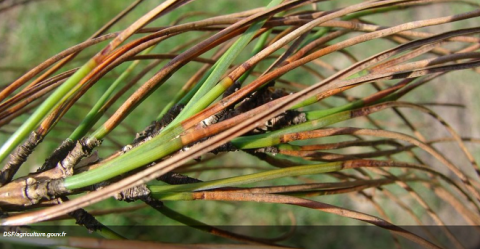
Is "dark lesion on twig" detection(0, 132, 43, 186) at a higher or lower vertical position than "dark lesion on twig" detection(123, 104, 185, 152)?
lower

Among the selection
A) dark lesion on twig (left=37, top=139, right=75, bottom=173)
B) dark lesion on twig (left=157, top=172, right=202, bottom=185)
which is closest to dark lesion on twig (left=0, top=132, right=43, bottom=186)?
dark lesion on twig (left=37, top=139, right=75, bottom=173)

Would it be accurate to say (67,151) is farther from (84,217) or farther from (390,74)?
(390,74)

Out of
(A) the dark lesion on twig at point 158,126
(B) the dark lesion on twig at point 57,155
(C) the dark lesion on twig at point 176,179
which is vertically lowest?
(C) the dark lesion on twig at point 176,179

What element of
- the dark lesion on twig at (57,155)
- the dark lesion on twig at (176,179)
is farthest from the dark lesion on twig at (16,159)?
the dark lesion on twig at (176,179)

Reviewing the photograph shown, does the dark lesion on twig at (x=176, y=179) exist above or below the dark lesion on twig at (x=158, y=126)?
below

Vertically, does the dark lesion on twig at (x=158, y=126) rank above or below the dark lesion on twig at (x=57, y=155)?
above

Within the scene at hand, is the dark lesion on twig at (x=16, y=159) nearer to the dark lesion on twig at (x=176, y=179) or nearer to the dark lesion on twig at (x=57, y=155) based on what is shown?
the dark lesion on twig at (x=57, y=155)

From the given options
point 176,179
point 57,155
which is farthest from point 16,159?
point 176,179

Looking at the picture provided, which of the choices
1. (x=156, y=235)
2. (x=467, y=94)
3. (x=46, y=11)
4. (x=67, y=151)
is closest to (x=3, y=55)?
(x=46, y=11)

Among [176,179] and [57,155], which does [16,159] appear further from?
[176,179]

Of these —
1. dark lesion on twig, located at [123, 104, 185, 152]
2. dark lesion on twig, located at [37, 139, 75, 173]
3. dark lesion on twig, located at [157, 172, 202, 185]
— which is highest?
dark lesion on twig, located at [123, 104, 185, 152]

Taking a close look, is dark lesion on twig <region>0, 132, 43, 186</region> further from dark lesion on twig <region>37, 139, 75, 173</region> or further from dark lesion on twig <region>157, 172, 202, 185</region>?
dark lesion on twig <region>157, 172, 202, 185</region>
